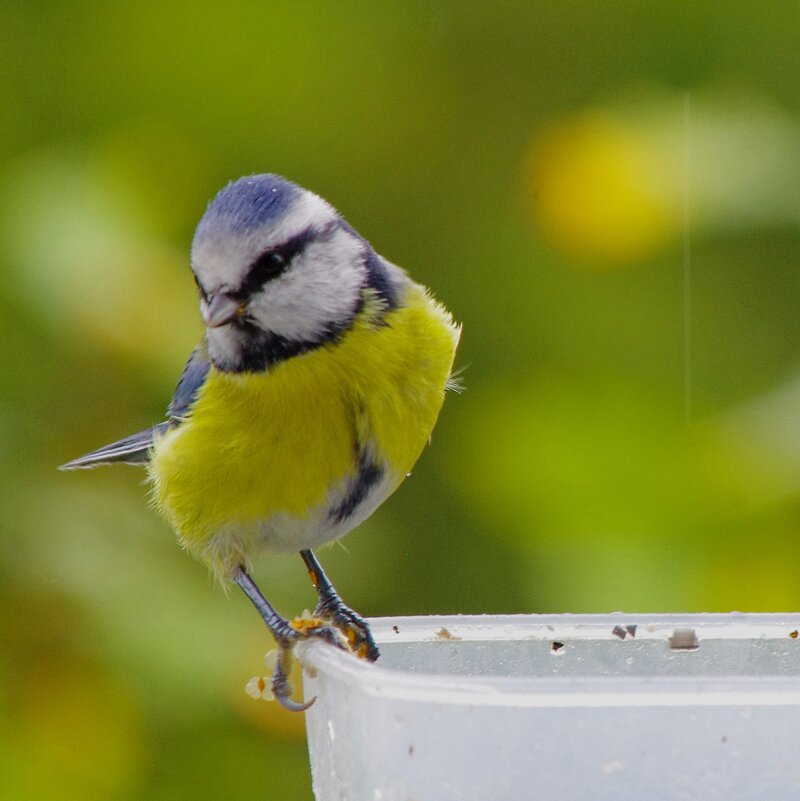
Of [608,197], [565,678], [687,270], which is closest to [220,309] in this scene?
[565,678]

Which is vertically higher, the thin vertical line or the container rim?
the thin vertical line

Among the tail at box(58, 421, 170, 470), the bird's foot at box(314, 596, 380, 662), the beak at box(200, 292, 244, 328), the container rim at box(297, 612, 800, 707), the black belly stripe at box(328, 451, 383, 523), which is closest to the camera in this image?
the container rim at box(297, 612, 800, 707)

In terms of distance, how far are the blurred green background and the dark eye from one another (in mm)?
488

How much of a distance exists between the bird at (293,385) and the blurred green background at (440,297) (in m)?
0.31

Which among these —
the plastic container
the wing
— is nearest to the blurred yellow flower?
the wing

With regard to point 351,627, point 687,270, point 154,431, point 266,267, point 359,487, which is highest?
point 687,270

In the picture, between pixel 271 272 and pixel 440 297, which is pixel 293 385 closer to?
pixel 271 272

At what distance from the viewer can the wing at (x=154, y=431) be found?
6.00 feet

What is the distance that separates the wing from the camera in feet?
6.00

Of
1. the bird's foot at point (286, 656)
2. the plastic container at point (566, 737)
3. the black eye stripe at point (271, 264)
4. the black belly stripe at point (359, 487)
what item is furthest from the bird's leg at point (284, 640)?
the black eye stripe at point (271, 264)

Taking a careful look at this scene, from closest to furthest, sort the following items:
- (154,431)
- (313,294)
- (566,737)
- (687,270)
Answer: (566,737)
(313,294)
(154,431)
(687,270)

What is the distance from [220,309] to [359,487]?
0.94ft

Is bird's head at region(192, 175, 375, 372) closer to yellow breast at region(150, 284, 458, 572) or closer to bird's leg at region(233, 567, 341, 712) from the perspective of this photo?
yellow breast at region(150, 284, 458, 572)

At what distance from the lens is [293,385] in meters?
1.65
